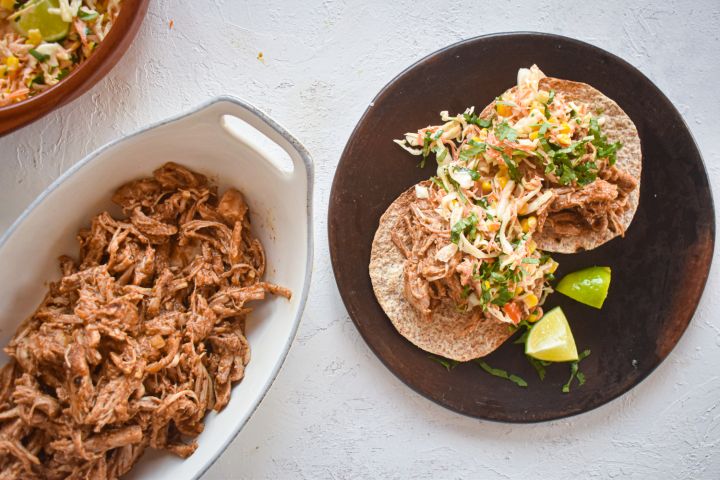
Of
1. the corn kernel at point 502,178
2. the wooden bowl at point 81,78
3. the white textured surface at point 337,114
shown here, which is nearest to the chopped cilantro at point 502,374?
the white textured surface at point 337,114

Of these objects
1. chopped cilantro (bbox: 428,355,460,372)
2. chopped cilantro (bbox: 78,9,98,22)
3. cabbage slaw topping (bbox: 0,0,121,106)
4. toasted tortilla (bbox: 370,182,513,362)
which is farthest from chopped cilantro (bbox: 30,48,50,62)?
chopped cilantro (bbox: 428,355,460,372)

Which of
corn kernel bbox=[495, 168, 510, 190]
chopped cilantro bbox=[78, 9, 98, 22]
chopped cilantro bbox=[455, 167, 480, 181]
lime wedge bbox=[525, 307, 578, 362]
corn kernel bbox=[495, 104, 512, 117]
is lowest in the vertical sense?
lime wedge bbox=[525, 307, 578, 362]

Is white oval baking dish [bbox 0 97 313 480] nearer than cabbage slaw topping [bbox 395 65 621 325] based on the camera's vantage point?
Yes

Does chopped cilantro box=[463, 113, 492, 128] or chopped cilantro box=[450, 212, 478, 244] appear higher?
chopped cilantro box=[463, 113, 492, 128]

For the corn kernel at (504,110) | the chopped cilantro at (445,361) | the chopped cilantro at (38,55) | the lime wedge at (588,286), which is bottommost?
the chopped cilantro at (445,361)

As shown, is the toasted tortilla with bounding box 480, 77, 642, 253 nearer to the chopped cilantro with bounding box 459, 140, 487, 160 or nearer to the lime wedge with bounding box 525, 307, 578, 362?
the chopped cilantro with bounding box 459, 140, 487, 160

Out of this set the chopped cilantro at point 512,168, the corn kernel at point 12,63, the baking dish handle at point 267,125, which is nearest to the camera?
the baking dish handle at point 267,125

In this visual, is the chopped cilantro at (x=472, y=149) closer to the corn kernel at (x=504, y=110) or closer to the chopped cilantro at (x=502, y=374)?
the corn kernel at (x=504, y=110)

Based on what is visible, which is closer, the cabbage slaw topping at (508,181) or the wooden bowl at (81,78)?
the wooden bowl at (81,78)
